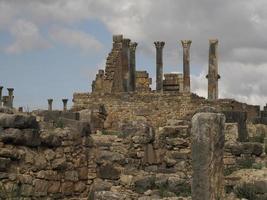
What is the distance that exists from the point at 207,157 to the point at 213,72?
86.2 feet

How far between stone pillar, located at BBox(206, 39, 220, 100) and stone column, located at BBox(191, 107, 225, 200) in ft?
82.4

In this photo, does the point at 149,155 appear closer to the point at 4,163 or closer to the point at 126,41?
the point at 4,163

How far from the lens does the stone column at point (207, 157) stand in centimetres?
930

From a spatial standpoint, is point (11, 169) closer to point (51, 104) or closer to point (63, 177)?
point (63, 177)

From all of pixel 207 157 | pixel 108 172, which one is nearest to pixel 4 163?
pixel 108 172

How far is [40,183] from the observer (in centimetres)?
1112

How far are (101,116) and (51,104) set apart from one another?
98.6ft

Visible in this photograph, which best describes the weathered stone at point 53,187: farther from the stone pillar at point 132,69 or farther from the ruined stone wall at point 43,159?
the stone pillar at point 132,69

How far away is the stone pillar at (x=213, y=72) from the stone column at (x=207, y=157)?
2513cm

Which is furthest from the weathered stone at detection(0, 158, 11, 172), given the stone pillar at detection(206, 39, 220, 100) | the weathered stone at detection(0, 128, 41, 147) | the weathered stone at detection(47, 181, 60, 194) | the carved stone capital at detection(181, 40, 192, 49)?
the carved stone capital at detection(181, 40, 192, 49)

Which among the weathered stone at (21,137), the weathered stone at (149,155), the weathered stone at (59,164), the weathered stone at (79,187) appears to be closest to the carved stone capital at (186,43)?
the weathered stone at (149,155)

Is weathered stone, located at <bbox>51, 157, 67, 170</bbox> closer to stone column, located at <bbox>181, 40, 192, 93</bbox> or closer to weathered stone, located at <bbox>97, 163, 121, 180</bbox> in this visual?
weathered stone, located at <bbox>97, 163, 121, 180</bbox>

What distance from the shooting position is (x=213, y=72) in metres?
35.4

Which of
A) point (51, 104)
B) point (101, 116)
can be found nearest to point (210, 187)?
point (101, 116)
